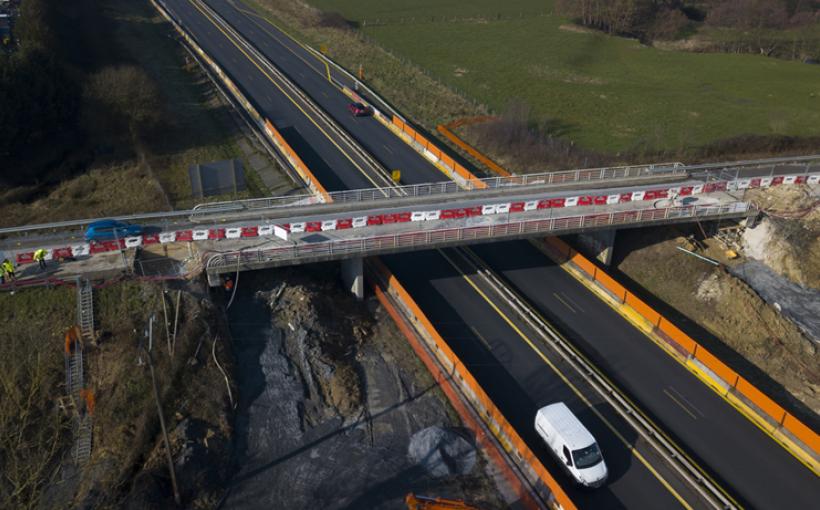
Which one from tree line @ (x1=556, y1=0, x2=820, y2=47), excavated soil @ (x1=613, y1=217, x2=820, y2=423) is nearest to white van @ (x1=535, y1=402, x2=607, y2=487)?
excavated soil @ (x1=613, y1=217, x2=820, y2=423)

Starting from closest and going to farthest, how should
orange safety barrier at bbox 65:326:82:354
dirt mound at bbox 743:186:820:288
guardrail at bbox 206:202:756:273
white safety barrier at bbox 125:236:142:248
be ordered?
orange safety barrier at bbox 65:326:82:354
guardrail at bbox 206:202:756:273
white safety barrier at bbox 125:236:142:248
dirt mound at bbox 743:186:820:288

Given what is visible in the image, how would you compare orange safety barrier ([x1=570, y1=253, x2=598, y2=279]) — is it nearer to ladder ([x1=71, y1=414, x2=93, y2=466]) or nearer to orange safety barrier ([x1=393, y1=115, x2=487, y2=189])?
orange safety barrier ([x1=393, y1=115, x2=487, y2=189])

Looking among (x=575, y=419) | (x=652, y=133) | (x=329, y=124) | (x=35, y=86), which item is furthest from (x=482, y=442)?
(x=35, y=86)

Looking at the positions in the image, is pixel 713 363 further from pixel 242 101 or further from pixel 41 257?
pixel 242 101

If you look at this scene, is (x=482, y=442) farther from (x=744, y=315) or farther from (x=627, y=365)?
(x=744, y=315)

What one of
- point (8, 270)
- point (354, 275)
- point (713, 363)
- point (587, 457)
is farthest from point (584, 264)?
point (8, 270)

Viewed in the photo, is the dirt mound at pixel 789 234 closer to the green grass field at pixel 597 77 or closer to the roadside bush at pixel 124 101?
the green grass field at pixel 597 77

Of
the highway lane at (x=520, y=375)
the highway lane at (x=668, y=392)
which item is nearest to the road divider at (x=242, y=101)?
the highway lane at (x=520, y=375)
